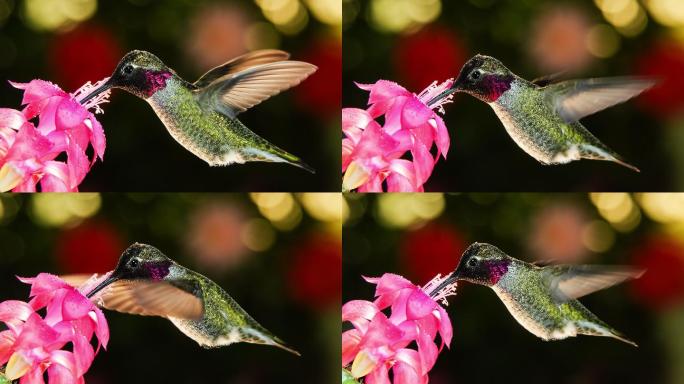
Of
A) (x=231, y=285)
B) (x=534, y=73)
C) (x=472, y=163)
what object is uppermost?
(x=534, y=73)

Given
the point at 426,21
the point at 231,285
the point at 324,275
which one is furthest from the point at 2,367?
the point at 426,21

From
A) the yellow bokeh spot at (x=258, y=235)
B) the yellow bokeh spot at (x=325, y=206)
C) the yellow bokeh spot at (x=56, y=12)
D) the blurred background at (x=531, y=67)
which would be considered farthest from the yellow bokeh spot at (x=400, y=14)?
the yellow bokeh spot at (x=56, y=12)

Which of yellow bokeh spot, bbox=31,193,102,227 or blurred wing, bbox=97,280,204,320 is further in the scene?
yellow bokeh spot, bbox=31,193,102,227

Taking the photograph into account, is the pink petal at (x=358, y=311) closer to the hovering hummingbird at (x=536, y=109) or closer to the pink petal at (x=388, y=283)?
the pink petal at (x=388, y=283)

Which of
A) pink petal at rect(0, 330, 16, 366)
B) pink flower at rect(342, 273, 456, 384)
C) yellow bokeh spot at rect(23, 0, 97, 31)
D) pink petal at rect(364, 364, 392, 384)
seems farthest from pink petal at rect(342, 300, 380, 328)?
yellow bokeh spot at rect(23, 0, 97, 31)

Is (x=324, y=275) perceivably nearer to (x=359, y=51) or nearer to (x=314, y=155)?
(x=314, y=155)

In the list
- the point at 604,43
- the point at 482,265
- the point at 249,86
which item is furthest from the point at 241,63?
the point at 604,43

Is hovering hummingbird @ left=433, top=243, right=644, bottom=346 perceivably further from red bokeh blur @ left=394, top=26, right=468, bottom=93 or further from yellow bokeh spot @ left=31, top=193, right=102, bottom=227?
yellow bokeh spot @ left=31, top=193, right=102, bottom=227
